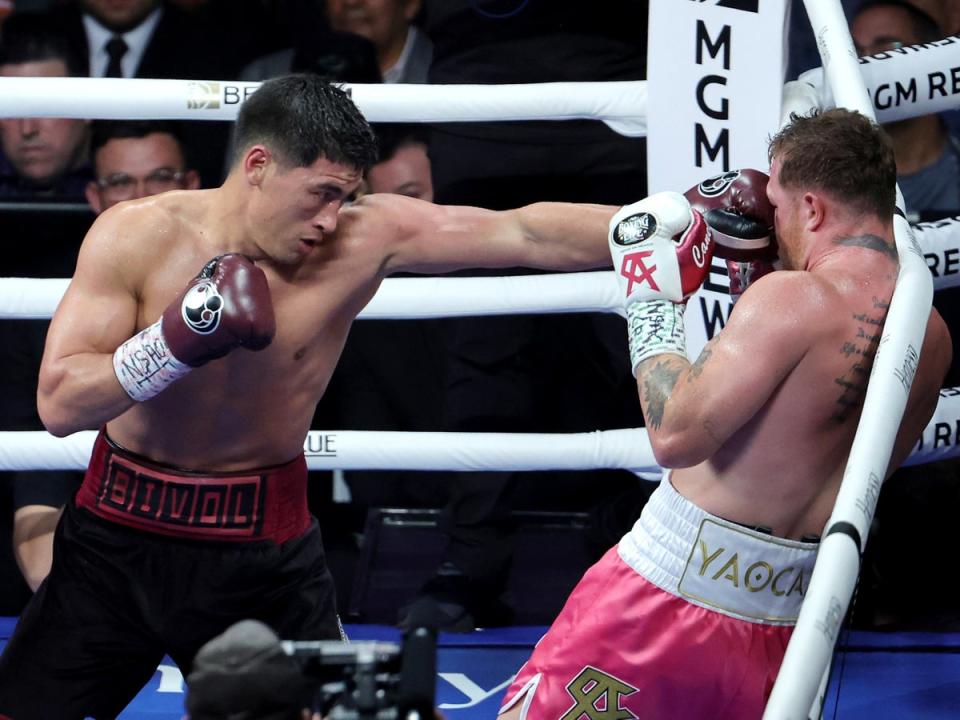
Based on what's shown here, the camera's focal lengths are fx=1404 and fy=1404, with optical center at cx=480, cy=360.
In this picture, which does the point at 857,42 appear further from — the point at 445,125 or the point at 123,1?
the point at 123,1

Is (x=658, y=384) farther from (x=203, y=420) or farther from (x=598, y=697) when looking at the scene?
(x=203, y=420)

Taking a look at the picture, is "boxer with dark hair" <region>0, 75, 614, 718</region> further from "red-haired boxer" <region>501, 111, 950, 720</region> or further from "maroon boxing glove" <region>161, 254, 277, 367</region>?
"red-haired boxer" <region>501, 111, 950, 720</region>

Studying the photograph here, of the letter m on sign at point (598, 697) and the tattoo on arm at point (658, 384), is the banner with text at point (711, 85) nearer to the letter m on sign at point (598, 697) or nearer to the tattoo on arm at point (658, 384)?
the tattoo on arm at point (658, 384)

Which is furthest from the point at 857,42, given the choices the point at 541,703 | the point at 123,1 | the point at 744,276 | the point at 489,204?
the point at 541,703

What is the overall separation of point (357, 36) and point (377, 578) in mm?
1429

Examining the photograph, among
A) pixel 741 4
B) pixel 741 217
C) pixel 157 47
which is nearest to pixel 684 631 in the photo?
pixel 741 217

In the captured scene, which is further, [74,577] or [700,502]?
[74,577]

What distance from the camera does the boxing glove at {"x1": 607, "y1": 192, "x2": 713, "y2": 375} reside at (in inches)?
81.8

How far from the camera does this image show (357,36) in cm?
374

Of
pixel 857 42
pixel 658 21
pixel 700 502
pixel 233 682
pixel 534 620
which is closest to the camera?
pixel 233 682

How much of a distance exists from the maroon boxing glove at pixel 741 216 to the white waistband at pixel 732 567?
0.41 metres

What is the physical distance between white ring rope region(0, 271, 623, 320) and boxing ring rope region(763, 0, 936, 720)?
0.95m

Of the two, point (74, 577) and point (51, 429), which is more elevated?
point (51, 429)

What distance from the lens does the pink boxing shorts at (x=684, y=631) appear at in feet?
6.75
